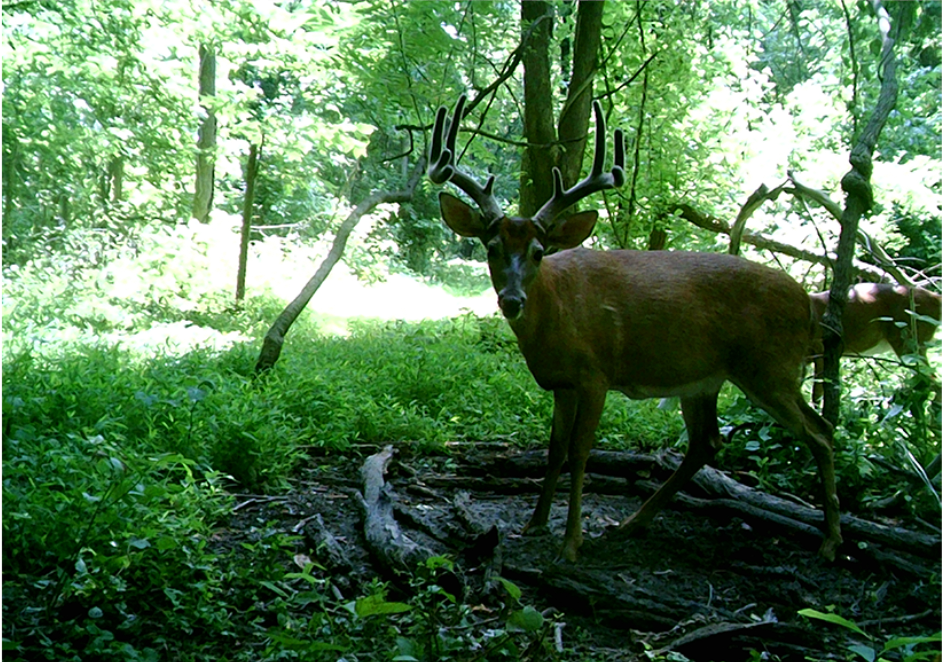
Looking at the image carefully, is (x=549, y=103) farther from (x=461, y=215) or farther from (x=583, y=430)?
(x=583, y=430)

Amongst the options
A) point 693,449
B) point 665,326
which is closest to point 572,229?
point 665,326

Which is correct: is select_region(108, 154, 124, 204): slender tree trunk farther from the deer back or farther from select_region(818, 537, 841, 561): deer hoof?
select_region(818, 537, 841, 561): deer hoof

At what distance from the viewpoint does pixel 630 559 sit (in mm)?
3914

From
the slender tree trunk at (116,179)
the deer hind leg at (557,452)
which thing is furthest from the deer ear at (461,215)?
the slender tree trunk at (116,179)

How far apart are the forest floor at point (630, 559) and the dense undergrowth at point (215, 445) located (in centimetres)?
26

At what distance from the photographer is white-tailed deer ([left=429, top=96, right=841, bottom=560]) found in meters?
4.07

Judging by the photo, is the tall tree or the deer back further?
the tall tree

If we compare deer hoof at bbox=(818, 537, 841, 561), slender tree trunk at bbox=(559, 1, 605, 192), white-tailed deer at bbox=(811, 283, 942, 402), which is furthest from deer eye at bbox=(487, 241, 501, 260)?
white-tailed deer at bbox=(811, 283, 942, 402)

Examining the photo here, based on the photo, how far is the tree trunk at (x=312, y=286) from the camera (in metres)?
6.13

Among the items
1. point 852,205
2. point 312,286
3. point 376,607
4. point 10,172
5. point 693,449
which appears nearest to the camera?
point 376,607

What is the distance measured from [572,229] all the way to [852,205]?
1.32 meters

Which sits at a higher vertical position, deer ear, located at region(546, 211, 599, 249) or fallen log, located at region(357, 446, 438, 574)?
deer ear, located at region(546, 211, 599, 249)

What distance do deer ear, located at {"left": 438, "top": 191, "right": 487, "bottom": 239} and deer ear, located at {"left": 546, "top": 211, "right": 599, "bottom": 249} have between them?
1.03 ft

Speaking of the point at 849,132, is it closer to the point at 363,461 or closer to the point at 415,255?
the point at 363,461
